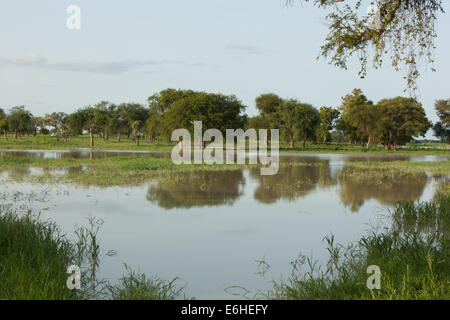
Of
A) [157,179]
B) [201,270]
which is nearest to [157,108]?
[157,179]

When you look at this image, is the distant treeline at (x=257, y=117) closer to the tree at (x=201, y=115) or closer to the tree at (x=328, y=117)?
the tree at (x=201, y=115)

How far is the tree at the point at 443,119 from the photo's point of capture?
287 ft

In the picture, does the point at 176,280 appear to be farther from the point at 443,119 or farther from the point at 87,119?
the point at 443,119

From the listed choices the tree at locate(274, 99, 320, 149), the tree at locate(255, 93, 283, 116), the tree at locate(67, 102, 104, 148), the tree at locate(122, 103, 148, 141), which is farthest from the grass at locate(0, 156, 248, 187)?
the tree at locate(122, 103, 148, 141)

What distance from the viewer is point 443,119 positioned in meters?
89.1

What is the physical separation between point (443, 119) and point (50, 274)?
98.8m

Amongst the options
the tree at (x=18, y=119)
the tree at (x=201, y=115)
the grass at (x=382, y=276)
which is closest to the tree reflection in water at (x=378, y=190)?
the grass at (x=382, y=276)

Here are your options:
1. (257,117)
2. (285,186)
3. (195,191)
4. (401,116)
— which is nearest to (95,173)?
(195,191)

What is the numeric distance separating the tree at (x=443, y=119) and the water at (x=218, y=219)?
76.4 meters

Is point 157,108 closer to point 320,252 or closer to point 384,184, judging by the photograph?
point 384,184

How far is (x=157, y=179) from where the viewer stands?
22.5 m
